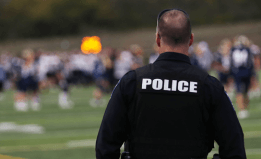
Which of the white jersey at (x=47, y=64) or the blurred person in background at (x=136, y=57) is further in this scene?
the white jersey at (x=47, y=64)

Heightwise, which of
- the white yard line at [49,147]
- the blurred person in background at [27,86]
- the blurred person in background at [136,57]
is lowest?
the white yard line at [49,147]

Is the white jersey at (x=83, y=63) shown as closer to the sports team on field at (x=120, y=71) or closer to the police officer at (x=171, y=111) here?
the sports team on field at (x=120, y=71)

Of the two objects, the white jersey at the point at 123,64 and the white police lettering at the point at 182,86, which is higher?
the white jersey at the point at 123,64

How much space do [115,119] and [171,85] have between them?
34 centimetres

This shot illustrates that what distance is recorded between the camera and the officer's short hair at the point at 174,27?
269 cm

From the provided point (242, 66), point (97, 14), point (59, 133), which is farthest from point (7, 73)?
point (97, 14)

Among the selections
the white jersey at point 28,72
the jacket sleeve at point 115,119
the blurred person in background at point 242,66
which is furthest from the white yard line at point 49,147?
the white jersey at point 28,72

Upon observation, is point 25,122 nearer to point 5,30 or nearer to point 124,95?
point 124,95

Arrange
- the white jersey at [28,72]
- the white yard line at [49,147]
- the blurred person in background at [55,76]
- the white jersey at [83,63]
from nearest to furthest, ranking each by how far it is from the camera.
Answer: the white yard line at [49,147], the blurred person in background at [55,76], the white jersey at [28,72], the white jersey at [83,63]

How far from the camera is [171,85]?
268 centimetres

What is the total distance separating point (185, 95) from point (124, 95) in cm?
32

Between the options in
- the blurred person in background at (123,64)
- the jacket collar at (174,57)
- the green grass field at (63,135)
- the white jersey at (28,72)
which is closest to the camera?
the jacket collar at (174,57)

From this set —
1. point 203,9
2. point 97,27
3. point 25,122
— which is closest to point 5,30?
point 97,27

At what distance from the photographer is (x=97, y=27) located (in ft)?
235
